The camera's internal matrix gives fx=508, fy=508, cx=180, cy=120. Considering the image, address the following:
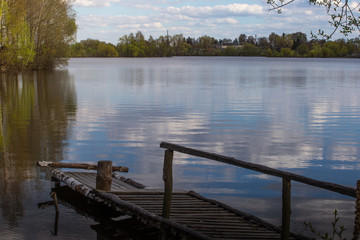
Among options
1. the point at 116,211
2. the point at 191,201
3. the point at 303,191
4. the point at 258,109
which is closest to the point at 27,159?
the point at 116,211

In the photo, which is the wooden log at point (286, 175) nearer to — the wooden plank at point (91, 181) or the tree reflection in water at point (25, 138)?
the wooden plank at point (91, 181)

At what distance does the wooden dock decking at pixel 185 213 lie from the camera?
7.40 metres

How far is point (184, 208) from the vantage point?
8.64m

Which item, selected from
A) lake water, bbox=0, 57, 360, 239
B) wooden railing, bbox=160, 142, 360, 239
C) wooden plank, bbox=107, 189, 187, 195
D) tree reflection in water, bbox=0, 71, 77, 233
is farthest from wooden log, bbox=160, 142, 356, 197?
tree reflection in water, bbox=0, 71, 77, 233

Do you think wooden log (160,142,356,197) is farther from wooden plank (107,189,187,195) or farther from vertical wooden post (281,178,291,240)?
wooden plank (107,189,187,195)

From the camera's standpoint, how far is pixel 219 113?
2369 centimetres

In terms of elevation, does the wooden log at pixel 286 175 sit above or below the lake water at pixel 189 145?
above

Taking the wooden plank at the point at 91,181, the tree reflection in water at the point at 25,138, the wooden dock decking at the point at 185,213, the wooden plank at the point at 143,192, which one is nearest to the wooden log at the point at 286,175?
the wooden dock decking at the point at 185,213

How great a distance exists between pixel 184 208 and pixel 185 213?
0.28m

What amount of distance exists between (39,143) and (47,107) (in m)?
10.8

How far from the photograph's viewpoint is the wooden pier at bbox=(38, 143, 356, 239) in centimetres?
690

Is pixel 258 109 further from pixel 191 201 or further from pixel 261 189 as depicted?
pixel 191 201

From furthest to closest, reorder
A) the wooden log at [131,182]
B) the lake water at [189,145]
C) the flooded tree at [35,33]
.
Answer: the flooded tree at [35,33] < the wooden log at [131,182] < the lake water at [189,145]

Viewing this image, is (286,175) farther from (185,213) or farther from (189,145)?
(189,145)
